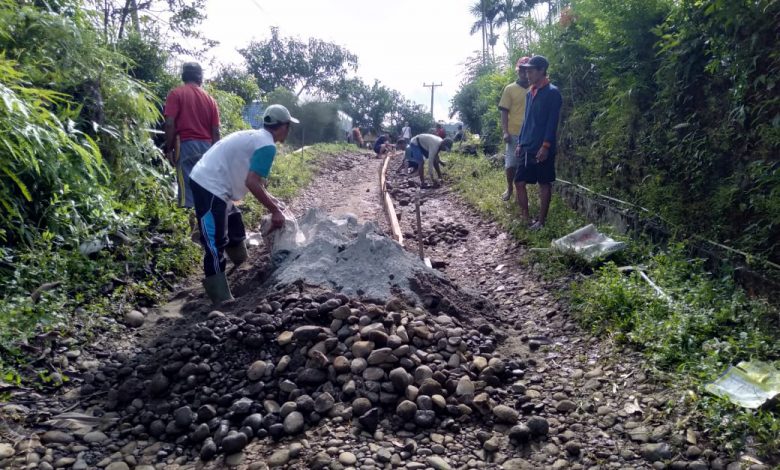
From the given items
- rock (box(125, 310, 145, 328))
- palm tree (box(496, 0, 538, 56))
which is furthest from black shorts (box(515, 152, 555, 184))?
palm tree (box(496, 0, 538, 56))

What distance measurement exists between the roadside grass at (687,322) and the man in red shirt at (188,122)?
339 cm

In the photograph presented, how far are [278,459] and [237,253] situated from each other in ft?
9.07

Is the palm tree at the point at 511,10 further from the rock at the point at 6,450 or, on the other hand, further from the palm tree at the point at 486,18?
the rock at the point at 6,450

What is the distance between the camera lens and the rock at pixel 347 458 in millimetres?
2424

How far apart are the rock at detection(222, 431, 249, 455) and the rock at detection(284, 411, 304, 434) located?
20 centimetres

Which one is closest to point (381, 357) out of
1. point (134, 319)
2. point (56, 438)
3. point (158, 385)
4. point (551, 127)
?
point (158, 385)

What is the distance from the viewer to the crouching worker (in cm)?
402

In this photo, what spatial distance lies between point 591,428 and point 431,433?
78cm

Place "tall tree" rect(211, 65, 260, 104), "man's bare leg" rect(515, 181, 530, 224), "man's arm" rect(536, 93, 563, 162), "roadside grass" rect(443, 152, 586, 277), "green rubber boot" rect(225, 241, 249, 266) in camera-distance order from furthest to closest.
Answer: "tall tree" rect(211, 65, 260, 104) < "man's bare leg" rect(515, 181, 530, 224) < "man's arm" rect(536, 93, 563, 162) < "roadside grass" rect(443, 152, 586, 277) < "green rubber boot" rect(225, 241, 249, 266)

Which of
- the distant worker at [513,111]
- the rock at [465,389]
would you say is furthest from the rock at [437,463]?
the distant worker at [513,111]

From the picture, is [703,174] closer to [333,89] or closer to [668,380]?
[668,380]

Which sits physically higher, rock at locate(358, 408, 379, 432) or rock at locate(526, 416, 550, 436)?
rock at locate(358, 408, 379, 432)

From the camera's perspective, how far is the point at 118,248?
4.82 m

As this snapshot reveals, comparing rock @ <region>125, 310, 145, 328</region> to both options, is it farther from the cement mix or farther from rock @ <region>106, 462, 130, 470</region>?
rock @ <region>106, 462, 130, 470</region>
